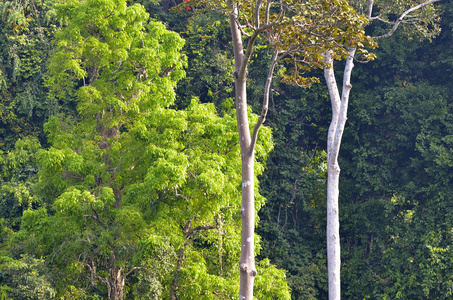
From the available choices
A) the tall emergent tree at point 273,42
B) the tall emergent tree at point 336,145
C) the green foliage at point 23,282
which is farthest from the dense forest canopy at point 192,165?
the tall emergent tree at point 273,42

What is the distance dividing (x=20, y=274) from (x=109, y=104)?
4283mm

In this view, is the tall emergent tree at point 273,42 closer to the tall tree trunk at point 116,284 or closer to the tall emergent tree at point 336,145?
the tall emergent tree at point 336,145

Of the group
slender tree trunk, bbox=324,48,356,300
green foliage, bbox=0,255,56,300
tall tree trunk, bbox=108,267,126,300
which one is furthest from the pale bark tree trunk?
tall tree trunk, bbox=108,267,126,300

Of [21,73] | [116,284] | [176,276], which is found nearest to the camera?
[176,276]

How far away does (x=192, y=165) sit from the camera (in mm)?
10562

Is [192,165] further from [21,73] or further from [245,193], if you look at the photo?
[21,73]

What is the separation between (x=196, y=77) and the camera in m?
17.5

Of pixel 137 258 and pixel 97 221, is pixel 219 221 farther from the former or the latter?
pixel 97 221

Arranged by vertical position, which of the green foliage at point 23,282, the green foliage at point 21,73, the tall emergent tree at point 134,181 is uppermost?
the green foliage at point 21,73

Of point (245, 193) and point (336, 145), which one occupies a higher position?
point (336, 145)

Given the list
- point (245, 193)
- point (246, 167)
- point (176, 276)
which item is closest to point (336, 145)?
point (176, 276)

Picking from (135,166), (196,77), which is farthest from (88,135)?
(196,77)

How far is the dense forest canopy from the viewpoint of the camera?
1058 centimetres

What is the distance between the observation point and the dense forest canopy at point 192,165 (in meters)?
A: 10.6
